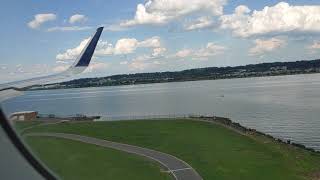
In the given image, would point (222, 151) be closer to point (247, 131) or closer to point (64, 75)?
point (247, 131)

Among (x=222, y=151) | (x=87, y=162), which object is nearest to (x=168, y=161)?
(x=222, y=151)

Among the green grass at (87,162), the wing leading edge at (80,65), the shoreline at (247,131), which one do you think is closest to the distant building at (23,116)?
the green grass at (87,162)

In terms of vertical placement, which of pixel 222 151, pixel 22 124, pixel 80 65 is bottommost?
pixel 222 151

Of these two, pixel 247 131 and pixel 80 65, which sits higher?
pixel 80 65

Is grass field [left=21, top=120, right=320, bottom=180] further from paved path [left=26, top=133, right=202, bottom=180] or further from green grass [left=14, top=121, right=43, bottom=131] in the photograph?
green grass [left=14, top=121, right=43, bottom=131]

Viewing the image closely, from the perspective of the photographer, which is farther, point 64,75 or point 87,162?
point 87,162

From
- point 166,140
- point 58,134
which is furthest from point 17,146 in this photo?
point 166,140
